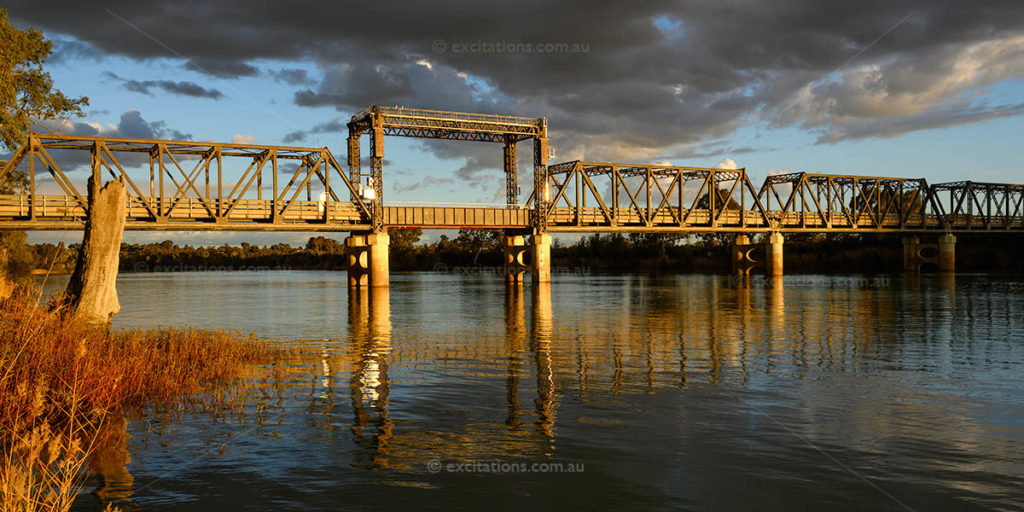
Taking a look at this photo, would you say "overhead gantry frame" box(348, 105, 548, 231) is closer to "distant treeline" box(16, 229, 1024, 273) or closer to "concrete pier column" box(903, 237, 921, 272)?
"distant treeline" box(16, 229, 1024, 273)

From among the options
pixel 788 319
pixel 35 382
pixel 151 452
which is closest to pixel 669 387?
pixel 151 452

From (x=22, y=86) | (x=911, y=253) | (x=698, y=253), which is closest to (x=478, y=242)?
(x=698, y=253)

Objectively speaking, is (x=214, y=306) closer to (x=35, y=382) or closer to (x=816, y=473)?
(x=35, y=382)

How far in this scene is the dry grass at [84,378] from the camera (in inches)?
456

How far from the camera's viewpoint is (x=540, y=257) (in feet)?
270

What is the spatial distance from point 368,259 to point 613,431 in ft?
216

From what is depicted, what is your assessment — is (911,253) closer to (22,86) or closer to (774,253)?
(774,253)

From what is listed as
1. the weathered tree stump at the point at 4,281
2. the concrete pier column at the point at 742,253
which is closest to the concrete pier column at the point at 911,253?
the concrete pier column at the point at 742,253

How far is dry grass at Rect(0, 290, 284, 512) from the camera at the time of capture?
11594 millimetres

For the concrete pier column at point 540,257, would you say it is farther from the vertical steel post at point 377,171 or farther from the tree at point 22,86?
the tree at point 22,86

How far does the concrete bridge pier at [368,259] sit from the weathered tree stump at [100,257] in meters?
48.3

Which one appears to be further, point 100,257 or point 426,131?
point 426,131

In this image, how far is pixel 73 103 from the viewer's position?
4631cm

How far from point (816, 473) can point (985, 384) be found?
9.49 metres
